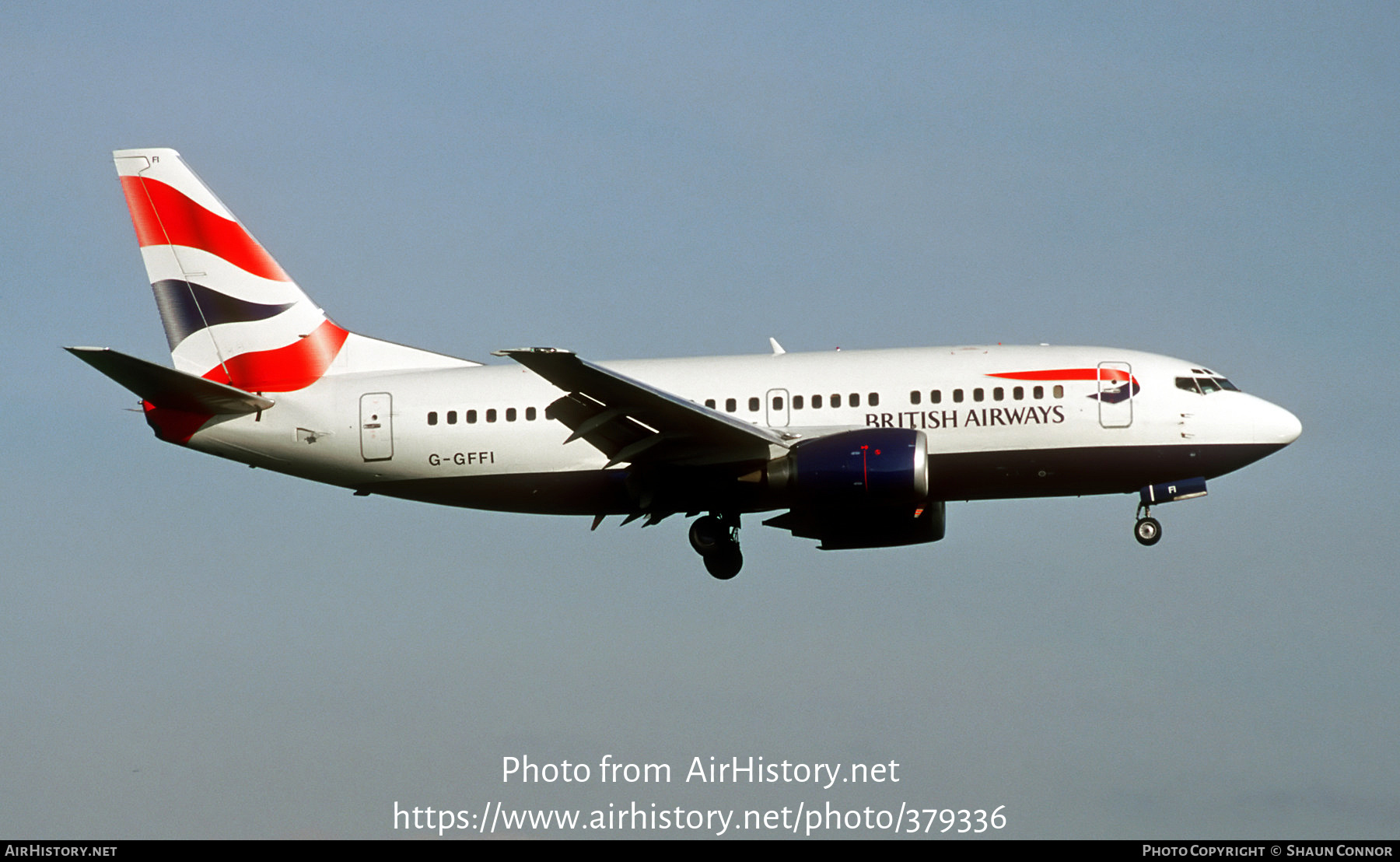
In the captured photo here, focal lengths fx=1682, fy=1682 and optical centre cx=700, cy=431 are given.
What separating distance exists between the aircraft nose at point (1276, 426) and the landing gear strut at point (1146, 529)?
259cm

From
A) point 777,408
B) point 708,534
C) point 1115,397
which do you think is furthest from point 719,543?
point 1115,397

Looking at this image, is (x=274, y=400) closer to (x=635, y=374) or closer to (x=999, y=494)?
(x=635, y=374)

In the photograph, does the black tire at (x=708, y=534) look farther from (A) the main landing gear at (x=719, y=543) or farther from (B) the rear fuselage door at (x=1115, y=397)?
(B) the rear fuselage door at (x=1115, y=397)

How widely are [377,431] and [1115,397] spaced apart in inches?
593

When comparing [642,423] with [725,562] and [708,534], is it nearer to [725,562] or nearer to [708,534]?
[708,534]

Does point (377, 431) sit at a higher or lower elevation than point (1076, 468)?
higher

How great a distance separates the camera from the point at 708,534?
114 feet

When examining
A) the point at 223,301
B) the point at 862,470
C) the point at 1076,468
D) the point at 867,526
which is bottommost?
the point at 867,526

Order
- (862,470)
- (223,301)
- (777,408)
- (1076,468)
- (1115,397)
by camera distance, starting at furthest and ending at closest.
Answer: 1. (223,301)
2. (777,408)
3. (1115,397)
4. (1076,468)
5. (862,470)

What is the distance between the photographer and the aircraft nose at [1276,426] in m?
33.4

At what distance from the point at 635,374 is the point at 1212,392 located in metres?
11.6

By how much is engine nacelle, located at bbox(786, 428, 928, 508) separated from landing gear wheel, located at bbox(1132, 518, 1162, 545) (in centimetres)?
516

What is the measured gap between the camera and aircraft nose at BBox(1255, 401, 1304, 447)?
33.4m

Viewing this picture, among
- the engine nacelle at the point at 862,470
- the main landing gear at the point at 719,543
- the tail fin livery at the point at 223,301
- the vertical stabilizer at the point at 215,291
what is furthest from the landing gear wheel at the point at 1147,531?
the vertical stabilizer at the point at 215,291
